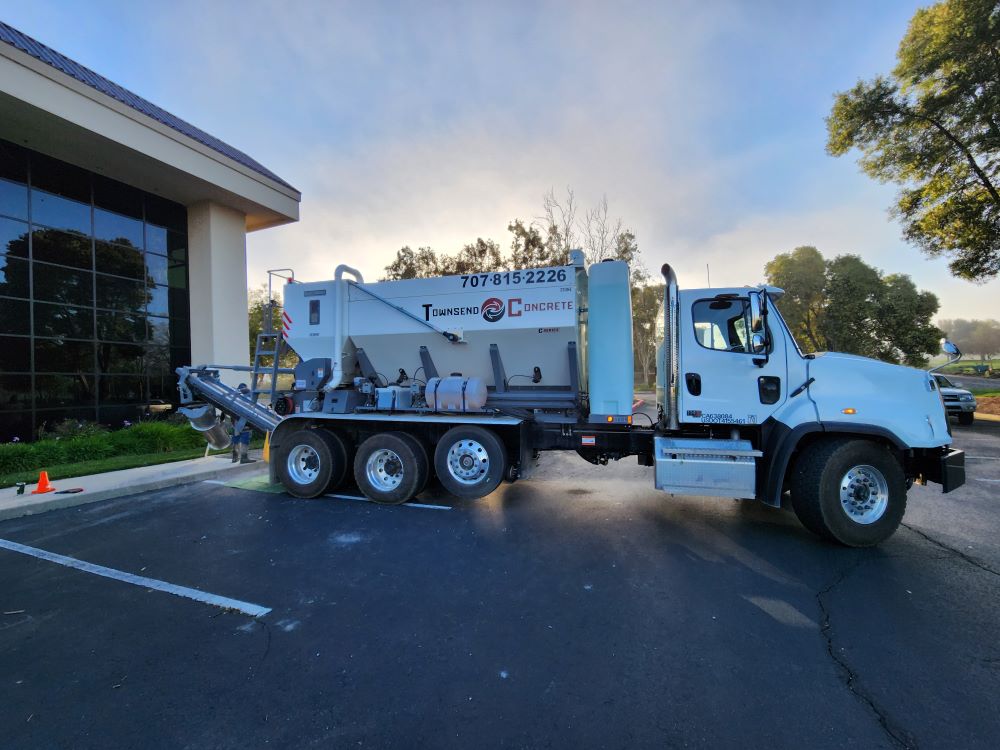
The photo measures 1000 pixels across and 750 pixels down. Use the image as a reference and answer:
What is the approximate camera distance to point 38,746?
7.36ft

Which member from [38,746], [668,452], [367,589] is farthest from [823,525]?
[38,746]

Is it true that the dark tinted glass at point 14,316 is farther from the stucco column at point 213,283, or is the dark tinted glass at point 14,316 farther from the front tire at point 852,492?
the front tire at point 852,492

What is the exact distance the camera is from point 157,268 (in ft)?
Answer: 49.8

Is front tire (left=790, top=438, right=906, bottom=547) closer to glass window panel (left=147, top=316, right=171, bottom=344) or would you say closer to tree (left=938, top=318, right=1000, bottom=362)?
glass window panel (left=147, top=316, right=171, bottom=344)

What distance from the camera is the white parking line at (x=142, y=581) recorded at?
3.63 meters

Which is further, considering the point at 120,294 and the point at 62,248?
the point at 120,294

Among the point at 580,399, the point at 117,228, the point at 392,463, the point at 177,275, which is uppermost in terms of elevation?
the point at 117,228

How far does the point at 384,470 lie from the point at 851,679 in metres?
5.51

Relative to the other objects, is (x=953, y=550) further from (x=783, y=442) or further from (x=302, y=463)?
(x=302, y=463)

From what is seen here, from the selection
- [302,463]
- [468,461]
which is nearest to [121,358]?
[302,463]

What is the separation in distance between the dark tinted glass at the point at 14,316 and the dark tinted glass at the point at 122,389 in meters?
2.18

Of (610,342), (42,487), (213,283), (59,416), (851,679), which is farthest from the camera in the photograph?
(213,283)

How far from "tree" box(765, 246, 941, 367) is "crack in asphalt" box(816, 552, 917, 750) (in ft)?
89.4

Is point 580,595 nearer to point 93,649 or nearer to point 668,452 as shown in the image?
point 668,452
